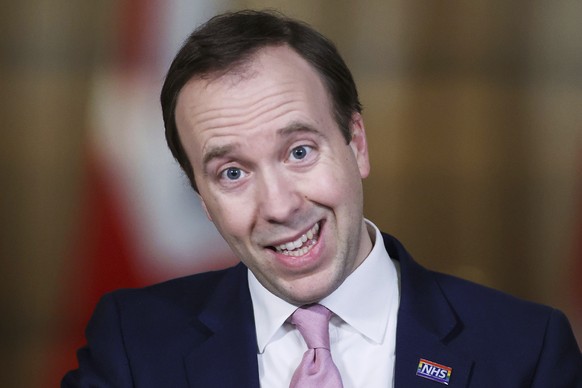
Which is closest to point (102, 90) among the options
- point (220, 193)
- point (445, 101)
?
point (445, 101)

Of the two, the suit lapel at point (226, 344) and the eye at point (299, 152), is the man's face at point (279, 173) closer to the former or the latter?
the eye at point (299, 152)

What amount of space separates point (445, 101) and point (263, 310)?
1.23 m

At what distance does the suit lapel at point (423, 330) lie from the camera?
7.06ft

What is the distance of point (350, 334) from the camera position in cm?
223

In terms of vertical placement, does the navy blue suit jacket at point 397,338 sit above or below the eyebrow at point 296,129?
below

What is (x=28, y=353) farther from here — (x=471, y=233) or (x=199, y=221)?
(x=471, y=233)

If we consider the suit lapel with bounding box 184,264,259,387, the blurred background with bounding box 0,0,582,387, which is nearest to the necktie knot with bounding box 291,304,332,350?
the suit lapel with bounding box 184,264,259,387

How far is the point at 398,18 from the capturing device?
3260 millimetres

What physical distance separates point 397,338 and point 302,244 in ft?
0.88

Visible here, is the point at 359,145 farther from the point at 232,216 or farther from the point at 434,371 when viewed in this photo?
the point at 434,371

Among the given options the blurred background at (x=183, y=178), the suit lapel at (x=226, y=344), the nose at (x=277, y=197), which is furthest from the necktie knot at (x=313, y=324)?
the blurred background at (x=183, y=178)

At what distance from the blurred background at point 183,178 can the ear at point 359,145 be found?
94 centimetres

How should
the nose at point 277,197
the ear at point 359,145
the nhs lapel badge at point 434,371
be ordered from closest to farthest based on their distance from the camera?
1. the nose at point 277,197
2. the nhs lapel badge at point 434,371
3. the ear at point 359,145

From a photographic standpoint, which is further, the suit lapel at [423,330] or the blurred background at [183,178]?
the blurred background at [183,178]
